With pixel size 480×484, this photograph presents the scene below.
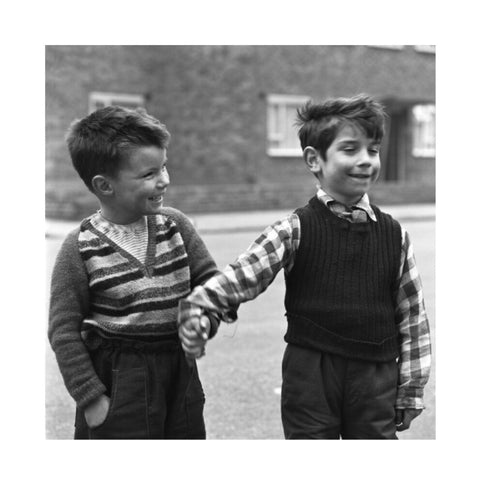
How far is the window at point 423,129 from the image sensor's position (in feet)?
69.0

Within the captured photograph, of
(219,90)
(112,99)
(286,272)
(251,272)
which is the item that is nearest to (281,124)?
(219,90)

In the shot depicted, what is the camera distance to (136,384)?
2.15 metres

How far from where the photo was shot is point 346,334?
2.21m

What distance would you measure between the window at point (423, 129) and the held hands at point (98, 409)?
19.8 meters

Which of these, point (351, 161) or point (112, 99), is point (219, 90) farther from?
point (351, 161)

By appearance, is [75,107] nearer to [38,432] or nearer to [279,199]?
[279,199]

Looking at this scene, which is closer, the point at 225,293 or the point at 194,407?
the point at 225,293

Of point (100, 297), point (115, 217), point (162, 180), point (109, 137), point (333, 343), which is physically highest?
point (109, 137)

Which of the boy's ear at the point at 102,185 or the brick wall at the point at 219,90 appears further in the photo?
the brick wall at the point at 219,90

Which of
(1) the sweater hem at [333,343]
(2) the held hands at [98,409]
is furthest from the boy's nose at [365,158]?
(2) the held hands at [98,409]

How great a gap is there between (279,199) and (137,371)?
13.9 meters

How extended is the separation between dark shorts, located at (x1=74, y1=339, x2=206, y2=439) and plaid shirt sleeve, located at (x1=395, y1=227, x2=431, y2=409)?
0.63m

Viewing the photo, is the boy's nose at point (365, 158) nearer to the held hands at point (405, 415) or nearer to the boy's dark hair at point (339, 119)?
the boy's dark hair at point (339, 119)

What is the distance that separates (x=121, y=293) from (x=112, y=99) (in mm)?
15666
